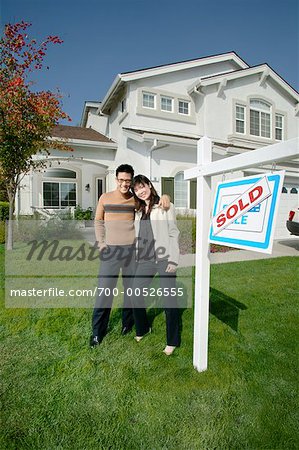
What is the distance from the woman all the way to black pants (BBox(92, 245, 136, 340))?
0.17m

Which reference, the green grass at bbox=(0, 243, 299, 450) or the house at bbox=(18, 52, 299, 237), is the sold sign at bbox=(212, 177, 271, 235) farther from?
the house at bbox=(18, 52, 299, 237)

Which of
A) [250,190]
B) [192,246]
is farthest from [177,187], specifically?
[250,190]

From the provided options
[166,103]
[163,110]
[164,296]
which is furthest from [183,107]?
[164,296]

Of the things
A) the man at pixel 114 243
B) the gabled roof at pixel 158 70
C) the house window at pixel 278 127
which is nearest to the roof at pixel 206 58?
the gabled roof at pixel 158 70

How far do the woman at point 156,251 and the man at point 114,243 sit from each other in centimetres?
14

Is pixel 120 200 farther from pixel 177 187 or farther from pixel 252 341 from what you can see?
pixel 177 187

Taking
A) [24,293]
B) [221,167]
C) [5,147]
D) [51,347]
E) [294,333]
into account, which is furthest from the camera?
[5,147]

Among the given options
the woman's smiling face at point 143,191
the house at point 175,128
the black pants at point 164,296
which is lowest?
the black pants at point 164,296

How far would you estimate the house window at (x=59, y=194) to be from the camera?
13062mm

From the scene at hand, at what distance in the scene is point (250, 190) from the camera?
1855 mm

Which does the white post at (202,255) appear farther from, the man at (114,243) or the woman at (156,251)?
the man at (114,243)

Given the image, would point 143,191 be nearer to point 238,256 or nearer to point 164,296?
point 164,296

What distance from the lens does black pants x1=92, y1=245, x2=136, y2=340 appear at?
112 inches

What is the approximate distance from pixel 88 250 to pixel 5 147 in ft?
10.5
